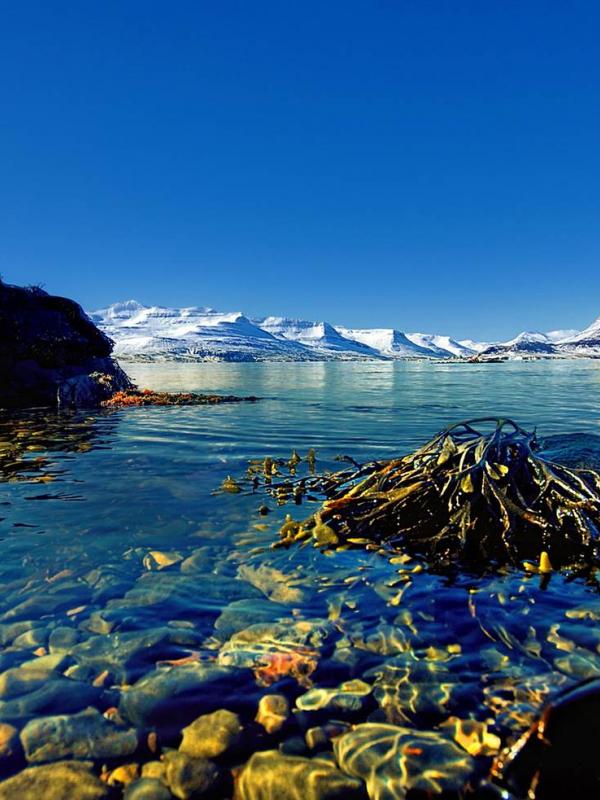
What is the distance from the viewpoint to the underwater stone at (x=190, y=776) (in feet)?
9.64

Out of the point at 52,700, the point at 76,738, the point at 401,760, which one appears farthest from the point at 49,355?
the point at 401,760

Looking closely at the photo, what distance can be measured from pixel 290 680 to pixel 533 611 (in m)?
2.64

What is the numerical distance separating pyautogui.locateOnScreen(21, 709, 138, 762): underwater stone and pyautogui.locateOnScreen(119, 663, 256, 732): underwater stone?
16cm

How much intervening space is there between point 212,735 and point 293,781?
0.69 meters

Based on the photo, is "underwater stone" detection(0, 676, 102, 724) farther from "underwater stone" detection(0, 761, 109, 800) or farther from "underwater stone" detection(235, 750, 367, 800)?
"underwater stone" detection(235, 750, 367, 800)

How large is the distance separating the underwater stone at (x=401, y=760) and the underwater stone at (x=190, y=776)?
84cm

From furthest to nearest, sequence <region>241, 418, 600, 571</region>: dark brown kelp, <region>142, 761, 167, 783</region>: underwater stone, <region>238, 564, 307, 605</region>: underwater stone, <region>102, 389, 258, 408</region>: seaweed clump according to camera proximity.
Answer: <region>102, 389, 258, 408</region>: seaweed clump, <region>241, 418, 600, 571</region>: dark brown kelp, <region>238, 564, 307, 605</region>: underwater stone, <region>142, 761, 167, 783</region>: underwater stone

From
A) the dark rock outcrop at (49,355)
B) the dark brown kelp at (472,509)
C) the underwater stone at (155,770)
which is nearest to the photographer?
the underwater stone at (155,770)

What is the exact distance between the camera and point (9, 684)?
3.88m

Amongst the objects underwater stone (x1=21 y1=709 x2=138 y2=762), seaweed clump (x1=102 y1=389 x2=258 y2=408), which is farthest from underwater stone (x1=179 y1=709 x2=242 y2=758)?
seaweed clump (x1=102 y1=389 x2=258 y2=408)

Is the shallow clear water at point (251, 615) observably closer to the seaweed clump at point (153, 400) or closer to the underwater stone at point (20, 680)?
the underwater stone at point (20, 680)

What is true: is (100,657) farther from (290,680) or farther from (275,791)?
(275,791)

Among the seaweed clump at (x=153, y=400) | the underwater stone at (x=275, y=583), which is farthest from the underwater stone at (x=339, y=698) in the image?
the seaweed clump at (x=153, y=400)

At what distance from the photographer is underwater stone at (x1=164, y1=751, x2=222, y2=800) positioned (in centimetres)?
294
